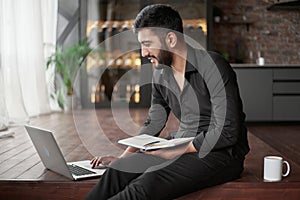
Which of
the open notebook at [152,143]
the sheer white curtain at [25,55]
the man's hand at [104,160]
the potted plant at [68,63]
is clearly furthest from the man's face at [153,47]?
the potted plant at [68,63]

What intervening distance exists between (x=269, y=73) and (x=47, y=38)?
10.6ft

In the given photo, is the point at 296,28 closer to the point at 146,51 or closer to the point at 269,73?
the point at 269,73

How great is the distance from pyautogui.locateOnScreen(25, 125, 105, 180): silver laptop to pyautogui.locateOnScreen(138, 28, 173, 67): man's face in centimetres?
62

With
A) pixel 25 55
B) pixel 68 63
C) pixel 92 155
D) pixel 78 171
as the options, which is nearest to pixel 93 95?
pixel 68 63

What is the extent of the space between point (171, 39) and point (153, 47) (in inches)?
3.6

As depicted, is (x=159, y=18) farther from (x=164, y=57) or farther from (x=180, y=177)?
(x=180, y=177)

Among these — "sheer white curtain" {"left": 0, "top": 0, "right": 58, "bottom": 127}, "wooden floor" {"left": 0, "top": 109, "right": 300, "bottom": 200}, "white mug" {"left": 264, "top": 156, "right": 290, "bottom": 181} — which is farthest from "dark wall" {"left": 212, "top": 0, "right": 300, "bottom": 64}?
"white mug" {"left": 264, "top": 156, "right": 290, "bottom": 181}

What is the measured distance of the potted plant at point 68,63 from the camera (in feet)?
22.3

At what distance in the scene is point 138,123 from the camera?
210 inches

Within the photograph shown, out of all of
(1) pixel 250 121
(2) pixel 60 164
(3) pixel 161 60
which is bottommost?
(1) pixel 250 121

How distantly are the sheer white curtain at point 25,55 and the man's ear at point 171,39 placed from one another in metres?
2.94

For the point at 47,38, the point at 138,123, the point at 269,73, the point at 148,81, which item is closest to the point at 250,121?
the point at 269,73

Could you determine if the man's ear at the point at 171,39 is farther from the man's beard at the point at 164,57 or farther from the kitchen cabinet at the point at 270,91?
the kitchen cabinet at the point at 270,91

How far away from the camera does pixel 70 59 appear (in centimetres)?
700
